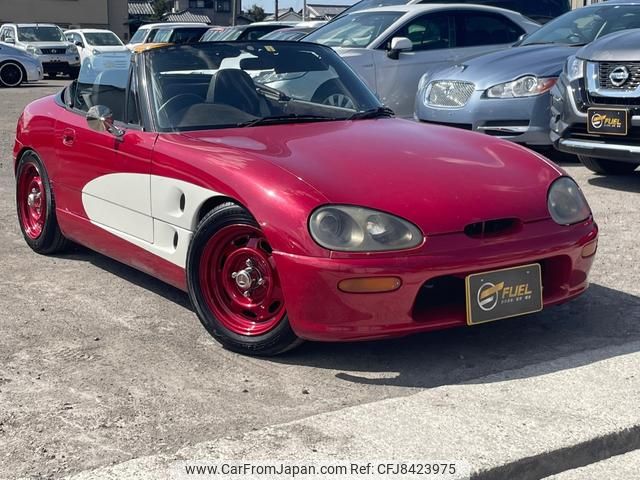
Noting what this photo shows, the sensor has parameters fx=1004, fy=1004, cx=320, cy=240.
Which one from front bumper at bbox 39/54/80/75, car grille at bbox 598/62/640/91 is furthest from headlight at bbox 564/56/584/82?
front bumper at bbox 39/54/80/75

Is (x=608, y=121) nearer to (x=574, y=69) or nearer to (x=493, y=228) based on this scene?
(x=574, y=69)

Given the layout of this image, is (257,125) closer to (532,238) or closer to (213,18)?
(532,238)

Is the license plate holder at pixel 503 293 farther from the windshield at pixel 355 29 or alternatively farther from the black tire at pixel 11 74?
the black tire at pixel 11 74

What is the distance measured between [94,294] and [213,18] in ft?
264

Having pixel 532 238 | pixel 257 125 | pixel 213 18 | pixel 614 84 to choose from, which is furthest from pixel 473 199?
pixel 213 18

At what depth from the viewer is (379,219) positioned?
3906mm

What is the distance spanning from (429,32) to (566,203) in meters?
6.98

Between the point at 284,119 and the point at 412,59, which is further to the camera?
the point at 412,59

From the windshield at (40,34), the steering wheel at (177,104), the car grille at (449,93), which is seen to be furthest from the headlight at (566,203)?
the windshield at (40,34)

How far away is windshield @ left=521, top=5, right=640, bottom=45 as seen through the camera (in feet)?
29.9

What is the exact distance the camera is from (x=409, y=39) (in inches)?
422

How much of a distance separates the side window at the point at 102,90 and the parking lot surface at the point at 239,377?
96cm

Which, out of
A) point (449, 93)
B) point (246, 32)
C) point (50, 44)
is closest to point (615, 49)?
point (449, 93)

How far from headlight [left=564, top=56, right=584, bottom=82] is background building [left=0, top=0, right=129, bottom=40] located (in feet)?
148
